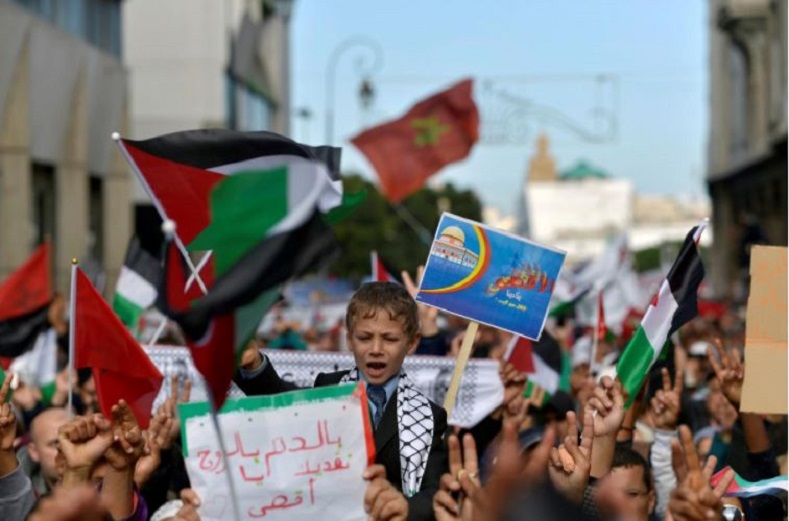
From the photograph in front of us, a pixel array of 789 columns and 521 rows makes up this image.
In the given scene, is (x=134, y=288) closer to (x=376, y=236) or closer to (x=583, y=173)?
(x=376, y=236)

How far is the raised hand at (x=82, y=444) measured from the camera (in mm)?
4324

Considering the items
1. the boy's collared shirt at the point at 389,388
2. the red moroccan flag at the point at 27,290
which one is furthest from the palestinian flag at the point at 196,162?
the red moroccan flag at the point at 27,290

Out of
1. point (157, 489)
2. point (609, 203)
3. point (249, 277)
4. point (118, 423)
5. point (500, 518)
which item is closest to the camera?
point (500, 518)

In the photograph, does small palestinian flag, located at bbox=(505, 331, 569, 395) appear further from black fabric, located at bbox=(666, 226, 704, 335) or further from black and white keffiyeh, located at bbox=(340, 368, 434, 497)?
black and white keffiyeh, located at bbox=(340, 368, 434, 497)

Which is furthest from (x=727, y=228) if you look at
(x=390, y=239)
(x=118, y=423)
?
(x=118, y=423)

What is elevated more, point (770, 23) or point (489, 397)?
point (770, 23)

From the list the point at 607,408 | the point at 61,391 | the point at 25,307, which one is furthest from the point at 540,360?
the point at 607,408

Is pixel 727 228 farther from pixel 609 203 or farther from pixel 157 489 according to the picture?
pixel 609 203

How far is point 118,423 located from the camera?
4668 millimetres

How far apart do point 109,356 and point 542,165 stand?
169m

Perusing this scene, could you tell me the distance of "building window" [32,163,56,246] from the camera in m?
29.0

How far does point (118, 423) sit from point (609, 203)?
147m

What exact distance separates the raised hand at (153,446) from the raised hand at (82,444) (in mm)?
758

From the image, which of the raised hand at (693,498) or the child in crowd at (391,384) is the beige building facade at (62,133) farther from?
the raised hand at (693,498)
